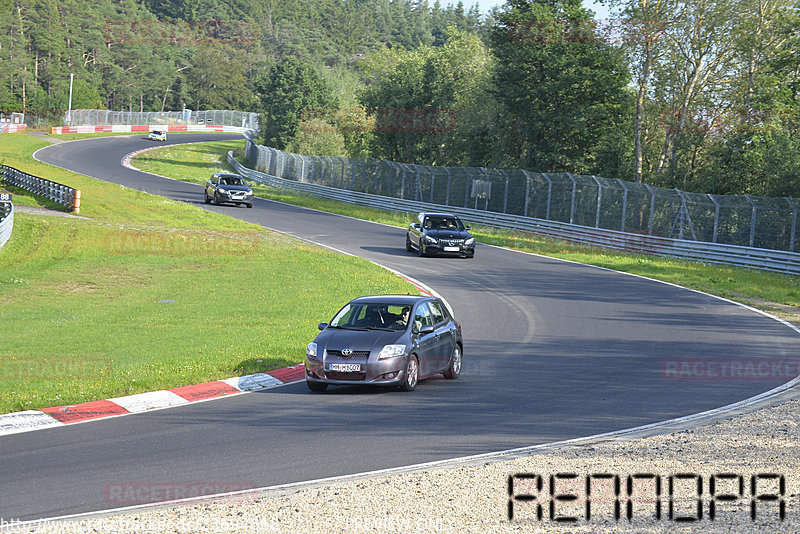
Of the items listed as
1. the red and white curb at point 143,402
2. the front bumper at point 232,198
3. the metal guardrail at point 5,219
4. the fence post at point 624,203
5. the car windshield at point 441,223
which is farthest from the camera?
the front bumper at point 232,198

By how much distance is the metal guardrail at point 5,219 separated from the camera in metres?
32.2

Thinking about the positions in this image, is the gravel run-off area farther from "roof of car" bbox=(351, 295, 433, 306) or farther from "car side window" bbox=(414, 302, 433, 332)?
"roof of car" bbox=(351, 295, 433, 306)

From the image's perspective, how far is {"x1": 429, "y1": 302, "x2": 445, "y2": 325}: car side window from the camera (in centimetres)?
1508

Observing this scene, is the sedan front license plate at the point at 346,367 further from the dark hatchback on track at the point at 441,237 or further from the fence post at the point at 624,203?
the fence post at the point at 624,203

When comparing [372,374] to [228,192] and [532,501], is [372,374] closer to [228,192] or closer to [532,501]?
[532,501]

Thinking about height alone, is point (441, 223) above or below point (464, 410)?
above

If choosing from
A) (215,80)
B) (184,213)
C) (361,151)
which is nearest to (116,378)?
(184,213)

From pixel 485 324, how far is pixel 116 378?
30.9ft

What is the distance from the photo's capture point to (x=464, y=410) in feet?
39.9

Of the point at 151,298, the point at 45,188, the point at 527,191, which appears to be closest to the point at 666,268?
the point at 527,191

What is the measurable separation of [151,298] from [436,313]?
36.6 ft

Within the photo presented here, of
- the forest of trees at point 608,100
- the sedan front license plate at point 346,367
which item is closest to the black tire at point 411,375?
the sedan front license plate at point 346,367

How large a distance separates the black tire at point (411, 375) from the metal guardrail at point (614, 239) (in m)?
20.9

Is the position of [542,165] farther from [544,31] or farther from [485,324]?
[485,324]
